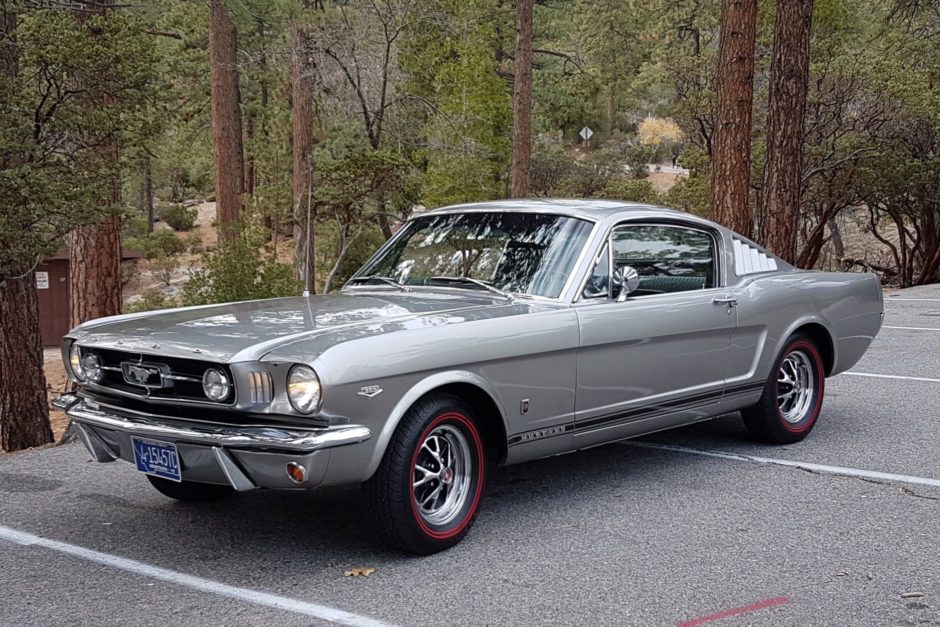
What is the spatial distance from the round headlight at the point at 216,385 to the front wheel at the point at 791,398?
3.75 m

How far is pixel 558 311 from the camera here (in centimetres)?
518

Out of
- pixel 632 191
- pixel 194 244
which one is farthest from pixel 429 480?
pixel 194 244

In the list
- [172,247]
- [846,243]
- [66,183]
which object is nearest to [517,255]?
[66,183]

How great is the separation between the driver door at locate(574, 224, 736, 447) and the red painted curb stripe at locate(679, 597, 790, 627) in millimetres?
1513

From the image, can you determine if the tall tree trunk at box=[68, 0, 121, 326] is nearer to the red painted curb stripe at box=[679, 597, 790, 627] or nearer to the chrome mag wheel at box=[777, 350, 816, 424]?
the chrome mag wheel at box=[777, 350, 816, 424]

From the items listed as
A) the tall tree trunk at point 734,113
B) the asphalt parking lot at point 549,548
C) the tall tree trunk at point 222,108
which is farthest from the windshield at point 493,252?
the tall tree trunk at point 222,108

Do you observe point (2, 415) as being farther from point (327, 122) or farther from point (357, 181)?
point (327, 122)

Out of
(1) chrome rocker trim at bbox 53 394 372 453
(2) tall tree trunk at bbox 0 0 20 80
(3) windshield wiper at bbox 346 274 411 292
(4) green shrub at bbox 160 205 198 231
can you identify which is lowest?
(1) chrome rocker trim at bbox 53 394 372 453

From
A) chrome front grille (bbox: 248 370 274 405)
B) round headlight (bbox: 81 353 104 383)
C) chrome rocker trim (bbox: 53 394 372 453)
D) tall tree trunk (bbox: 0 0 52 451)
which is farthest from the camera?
tall tree trunk (bbox: 0 0 52 451)

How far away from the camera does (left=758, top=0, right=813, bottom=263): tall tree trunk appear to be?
1332 cm

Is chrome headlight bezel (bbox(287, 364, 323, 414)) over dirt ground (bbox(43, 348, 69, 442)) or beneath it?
over

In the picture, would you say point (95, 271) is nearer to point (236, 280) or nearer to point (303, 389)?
point (236, 280)

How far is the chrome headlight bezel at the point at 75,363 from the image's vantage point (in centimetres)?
498

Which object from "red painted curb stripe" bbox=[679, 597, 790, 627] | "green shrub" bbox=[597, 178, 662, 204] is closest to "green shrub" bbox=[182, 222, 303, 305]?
"red painted curb stripe" bbox=[679, 597, 790, 627]
